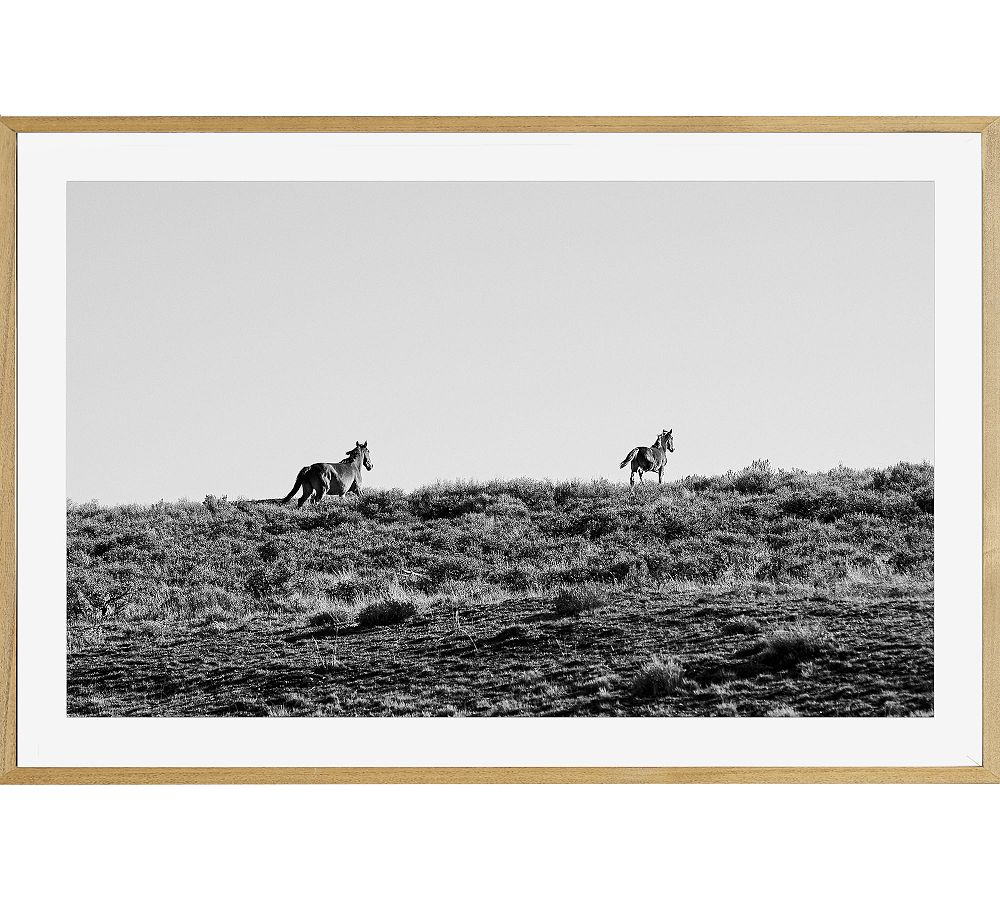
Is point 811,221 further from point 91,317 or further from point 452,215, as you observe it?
point 91,317

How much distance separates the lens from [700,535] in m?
5.77

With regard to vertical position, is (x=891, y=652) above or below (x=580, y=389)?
below

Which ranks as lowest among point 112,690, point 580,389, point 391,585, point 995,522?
point 112,690

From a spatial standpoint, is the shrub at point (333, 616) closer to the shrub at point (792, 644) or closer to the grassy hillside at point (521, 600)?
the grassy hillside at point (521, 600)

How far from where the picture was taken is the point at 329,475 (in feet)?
18.4

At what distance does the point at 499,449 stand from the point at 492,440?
0.07 meters

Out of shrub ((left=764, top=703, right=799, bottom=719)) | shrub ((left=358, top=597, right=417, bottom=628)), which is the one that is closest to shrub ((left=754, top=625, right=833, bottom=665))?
shrub ((left=764, top=703, right=799, bottom=719))

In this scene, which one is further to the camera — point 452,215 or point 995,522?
point 452,215

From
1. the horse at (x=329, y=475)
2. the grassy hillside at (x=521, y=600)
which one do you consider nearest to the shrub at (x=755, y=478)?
the grassy hillside at (x=521, y=600)

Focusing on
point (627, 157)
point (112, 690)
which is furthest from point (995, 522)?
point (112, 690)

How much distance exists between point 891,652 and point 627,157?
2999mm

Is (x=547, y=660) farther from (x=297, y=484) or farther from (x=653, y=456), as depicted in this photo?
(x=297, y=484)

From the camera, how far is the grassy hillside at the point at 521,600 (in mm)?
5227

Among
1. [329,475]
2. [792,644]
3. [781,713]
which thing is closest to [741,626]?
[792,644]
